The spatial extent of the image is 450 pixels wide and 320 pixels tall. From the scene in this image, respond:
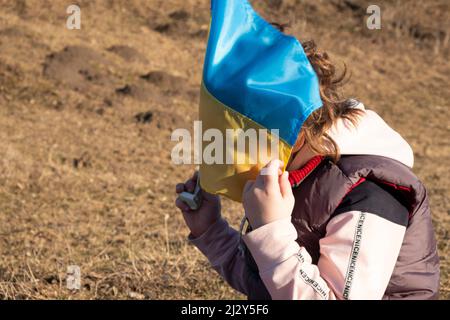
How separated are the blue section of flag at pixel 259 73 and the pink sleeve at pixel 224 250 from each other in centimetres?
66

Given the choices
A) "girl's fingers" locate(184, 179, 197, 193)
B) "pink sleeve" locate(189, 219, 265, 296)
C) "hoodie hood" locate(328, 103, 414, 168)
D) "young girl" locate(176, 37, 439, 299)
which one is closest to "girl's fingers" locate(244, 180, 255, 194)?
"young girl" locate(176, 37, 439, 299)

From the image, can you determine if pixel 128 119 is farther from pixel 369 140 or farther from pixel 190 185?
pixel 369 140

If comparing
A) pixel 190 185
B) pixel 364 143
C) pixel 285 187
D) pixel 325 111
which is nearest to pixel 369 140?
pixel 364 143

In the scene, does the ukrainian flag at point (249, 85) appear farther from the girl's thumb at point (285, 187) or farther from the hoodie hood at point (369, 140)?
the hoodie hood at point (369, 140)

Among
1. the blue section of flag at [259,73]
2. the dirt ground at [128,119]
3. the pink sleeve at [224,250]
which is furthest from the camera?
the dirt ground at [128,119]

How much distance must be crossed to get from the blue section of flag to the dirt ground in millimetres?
1927

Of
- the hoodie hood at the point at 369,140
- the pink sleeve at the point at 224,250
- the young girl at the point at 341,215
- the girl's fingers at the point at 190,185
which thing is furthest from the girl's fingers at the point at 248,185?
the pink sleeve at the point at 224,250

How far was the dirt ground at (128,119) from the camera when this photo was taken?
3.98m

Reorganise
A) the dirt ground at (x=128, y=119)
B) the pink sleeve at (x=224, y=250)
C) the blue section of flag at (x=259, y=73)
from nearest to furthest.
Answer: the blue section of flag at (x=259, y=73) → the pink sleeve at (x=224, y=250) → the dirt ground at (x=128, y=119)

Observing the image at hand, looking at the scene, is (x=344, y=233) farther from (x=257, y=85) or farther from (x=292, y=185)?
(x=257, y=85)

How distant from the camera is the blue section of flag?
175cm

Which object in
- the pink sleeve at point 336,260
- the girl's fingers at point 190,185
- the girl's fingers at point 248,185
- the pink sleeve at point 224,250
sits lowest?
the pink sleeve at point 224,250

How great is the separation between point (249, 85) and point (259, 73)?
0.04m

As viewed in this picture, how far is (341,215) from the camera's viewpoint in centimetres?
183
